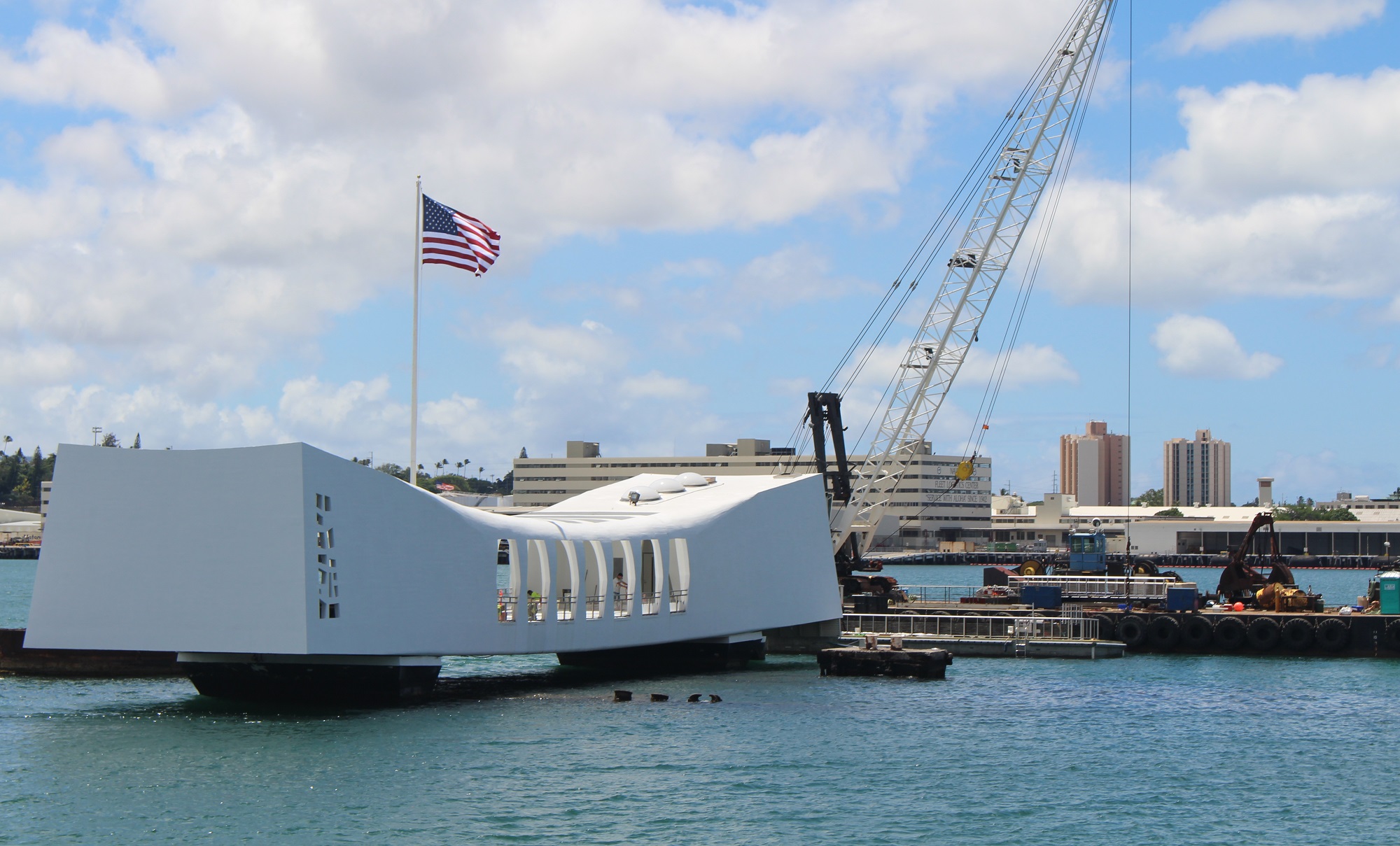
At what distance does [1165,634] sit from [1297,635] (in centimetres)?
516

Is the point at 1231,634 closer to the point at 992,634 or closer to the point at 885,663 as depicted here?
the point at 992,634

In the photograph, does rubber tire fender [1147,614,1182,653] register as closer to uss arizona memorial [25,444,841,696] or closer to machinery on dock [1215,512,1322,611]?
machinery on dock [1215,512,1322,611]

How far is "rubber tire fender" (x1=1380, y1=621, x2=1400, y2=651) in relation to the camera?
191 ft

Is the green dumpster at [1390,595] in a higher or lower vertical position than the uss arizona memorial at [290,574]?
lower

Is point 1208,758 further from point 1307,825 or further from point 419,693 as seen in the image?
point 419,693

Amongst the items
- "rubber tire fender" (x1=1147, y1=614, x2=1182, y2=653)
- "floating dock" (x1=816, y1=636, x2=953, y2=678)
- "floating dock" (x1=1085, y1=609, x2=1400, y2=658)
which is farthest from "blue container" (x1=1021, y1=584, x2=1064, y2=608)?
"floating dock" (x1=816, y1=636, x2=953, y2=678)

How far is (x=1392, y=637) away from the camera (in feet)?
192

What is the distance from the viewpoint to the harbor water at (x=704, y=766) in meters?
27.3

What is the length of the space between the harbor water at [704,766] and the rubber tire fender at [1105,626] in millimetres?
14760

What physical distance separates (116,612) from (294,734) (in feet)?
16.9

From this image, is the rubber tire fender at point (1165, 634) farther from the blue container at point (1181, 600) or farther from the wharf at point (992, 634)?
the blue container at point (1181, 600)

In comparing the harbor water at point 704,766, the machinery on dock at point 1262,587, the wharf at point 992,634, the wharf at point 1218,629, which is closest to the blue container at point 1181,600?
the wharf at point 1218,629

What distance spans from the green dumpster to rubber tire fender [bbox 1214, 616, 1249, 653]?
5691 millimetres

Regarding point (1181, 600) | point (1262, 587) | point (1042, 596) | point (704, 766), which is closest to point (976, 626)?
point (1181, 600)
